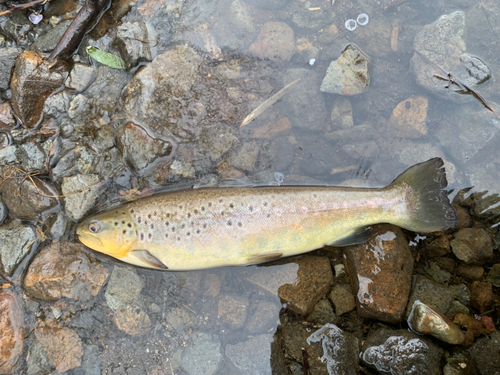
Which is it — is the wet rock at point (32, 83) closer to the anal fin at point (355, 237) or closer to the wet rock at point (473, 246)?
the anal fin at point (355, 237)

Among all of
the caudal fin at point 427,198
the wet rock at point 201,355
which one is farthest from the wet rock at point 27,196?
the caudal fin at point 427,198

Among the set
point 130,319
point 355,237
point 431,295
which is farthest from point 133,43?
point 431,295

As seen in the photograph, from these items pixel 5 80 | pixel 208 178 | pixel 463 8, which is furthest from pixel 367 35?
pixel 5 80

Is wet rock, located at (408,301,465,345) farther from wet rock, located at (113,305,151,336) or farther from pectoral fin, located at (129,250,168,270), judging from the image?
wet rock, located at (113,305,151,336)

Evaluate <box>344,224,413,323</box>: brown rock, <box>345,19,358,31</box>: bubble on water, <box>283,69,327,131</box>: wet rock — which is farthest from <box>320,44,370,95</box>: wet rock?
<box>344,224,413,323</box>: brown rock

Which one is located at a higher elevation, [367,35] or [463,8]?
[463,8]

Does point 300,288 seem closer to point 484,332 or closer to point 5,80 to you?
point 484,332
